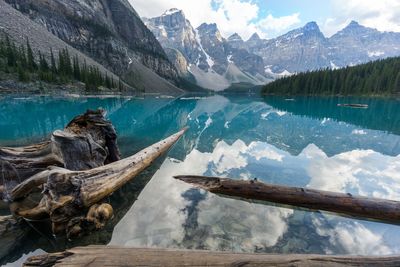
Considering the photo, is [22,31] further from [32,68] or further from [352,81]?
[352,81]

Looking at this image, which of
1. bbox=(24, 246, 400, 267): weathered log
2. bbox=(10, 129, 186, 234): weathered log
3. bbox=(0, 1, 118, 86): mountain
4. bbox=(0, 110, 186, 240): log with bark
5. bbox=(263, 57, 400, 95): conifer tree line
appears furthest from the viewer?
bbox=(263, 57, 400, 95): conifer tree line

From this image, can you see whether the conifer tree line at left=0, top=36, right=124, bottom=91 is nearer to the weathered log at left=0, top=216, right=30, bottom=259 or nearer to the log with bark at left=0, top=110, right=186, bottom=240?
the log with bark at left=0, top=110, right=186, bottom=240

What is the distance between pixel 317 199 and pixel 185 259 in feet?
21.5

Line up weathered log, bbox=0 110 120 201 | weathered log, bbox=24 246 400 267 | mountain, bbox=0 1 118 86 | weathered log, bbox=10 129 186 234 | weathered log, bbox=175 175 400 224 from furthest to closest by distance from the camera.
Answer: mountain, bbox=0 1 118 86 → weathered log, bbox=175 175 400 224 → weathered log, bbox=0 110 120 201 → weathered log, bbox=10 129 186 234 → weathered log, bbox=24 246 400 267

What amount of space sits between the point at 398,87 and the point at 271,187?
134 m

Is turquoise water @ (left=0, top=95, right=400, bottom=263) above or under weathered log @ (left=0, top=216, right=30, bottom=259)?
under

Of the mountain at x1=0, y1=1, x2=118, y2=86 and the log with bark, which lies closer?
the log with bark

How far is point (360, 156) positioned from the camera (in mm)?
18594

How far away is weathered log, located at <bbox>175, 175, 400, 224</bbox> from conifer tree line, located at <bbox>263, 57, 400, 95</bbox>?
427 ft

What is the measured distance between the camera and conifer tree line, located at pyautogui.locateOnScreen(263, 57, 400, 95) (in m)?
113

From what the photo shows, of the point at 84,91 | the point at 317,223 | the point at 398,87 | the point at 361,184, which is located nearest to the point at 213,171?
the point at 317,223

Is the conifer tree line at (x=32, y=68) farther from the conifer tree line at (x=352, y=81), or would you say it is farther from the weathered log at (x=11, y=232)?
the conifer tree line at (x=352, y=81)

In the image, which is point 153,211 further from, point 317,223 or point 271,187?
point 317,223

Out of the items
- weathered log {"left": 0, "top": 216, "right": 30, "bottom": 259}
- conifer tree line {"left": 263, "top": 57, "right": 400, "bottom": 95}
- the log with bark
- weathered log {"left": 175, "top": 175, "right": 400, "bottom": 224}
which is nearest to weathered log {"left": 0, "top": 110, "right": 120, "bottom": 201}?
the log with bark
